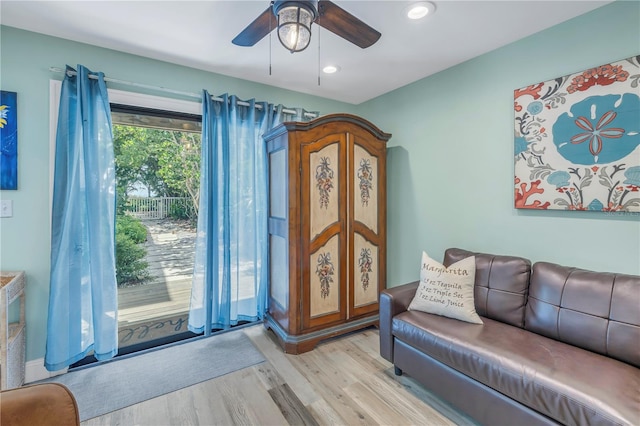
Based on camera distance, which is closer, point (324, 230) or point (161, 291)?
point (324, 230)

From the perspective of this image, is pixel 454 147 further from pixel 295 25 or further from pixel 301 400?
pixel 301 400

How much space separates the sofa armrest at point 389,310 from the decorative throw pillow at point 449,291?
0.07 m

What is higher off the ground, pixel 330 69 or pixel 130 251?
pixel 330 69

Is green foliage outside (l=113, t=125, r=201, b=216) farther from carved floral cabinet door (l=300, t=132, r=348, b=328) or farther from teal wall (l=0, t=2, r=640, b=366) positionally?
carved floral cabinet door (l=300, t=132, r=348, b=328)

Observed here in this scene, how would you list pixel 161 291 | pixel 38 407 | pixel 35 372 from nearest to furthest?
1. pixel 38 407
2. pixel 35 372
3. pixel 161 291

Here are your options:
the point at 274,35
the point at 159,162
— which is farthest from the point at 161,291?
the point at 274,35

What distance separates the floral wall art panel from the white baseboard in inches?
148

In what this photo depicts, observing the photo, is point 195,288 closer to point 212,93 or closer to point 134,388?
point 134,388

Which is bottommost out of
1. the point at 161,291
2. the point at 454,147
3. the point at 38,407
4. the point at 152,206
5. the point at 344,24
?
the point at 161,291

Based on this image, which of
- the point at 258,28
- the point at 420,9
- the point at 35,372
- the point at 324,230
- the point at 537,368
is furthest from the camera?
the point at 324,230

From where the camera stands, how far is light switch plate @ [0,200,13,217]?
203 cm

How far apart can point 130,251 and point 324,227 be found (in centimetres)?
182

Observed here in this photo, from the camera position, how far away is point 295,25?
1.32m

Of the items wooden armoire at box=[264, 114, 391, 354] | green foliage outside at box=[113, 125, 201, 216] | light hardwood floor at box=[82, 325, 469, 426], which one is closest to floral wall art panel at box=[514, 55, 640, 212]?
wooden armoire at box=[264, 114, 391, 354]
